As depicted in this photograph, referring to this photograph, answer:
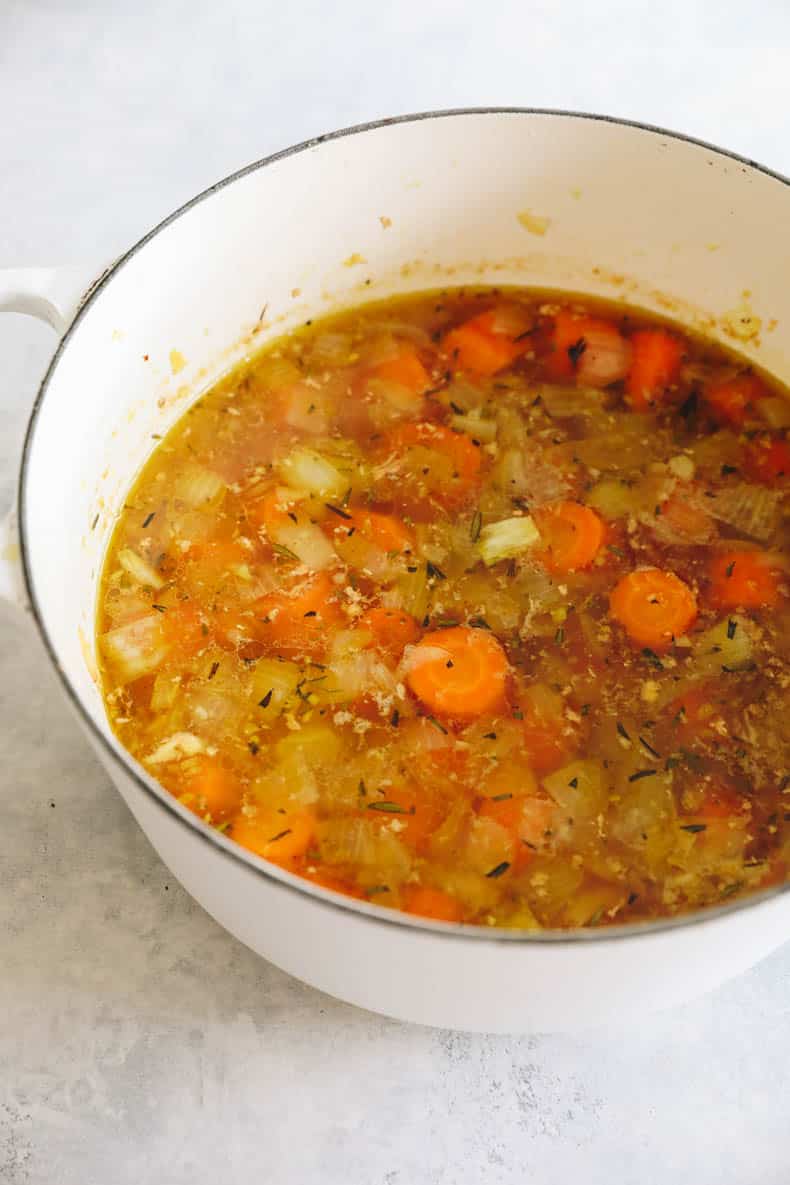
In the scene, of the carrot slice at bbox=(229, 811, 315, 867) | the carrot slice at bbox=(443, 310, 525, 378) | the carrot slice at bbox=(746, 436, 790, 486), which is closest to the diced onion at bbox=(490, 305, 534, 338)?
the carrot slice at bbox=(443, 310, 525, 378)

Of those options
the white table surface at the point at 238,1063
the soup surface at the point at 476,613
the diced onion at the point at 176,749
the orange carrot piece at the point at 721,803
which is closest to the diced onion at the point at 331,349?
the soup surface at the point at 476,613

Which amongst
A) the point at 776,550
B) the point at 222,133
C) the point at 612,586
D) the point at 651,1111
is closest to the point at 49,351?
the point at 222,133

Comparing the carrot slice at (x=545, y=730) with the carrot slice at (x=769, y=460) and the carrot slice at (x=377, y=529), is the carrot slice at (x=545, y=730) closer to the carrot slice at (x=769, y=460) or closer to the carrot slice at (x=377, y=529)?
the carrot slice at (x=377, y=529)

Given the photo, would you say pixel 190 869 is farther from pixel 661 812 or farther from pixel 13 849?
pixel 661 812

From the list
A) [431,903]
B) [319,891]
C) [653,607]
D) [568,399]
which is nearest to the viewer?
[319,891]

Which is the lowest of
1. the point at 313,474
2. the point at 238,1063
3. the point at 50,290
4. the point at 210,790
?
the point at 238,1063

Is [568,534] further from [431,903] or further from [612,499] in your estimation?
[431,903]

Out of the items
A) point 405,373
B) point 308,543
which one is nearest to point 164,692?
point 308,543
